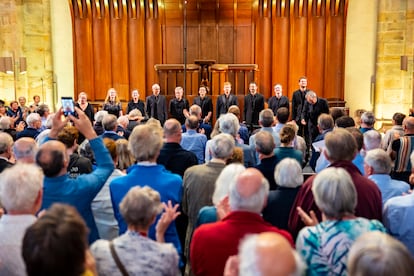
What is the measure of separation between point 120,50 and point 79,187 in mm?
9328

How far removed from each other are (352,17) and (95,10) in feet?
20.0

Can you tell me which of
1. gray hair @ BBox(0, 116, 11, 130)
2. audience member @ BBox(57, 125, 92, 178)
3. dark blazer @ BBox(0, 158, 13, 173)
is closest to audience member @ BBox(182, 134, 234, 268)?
audience member @ BBox(57, 125, 92, 178)

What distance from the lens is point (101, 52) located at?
37.7 feet

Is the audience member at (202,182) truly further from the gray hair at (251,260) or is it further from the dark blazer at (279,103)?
the dark blazer at (279,103)

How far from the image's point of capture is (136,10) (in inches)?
450

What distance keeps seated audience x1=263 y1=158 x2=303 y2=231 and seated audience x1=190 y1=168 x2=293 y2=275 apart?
0.67 meters

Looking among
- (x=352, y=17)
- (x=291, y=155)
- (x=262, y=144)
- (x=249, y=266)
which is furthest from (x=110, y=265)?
(x=352, y=17)

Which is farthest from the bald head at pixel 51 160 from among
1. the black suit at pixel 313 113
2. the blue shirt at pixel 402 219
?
the black suit at pixel 313 113

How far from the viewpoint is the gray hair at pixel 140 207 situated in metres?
2.04

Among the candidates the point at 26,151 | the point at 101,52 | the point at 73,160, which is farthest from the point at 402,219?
the point at 101,52

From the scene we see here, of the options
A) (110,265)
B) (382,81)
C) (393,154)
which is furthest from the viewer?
(382,81)

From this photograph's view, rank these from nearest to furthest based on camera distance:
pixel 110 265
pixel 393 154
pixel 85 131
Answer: pixel 110 265, pixel 85 131, pixel 393 154

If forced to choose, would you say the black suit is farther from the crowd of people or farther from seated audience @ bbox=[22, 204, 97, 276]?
seated audience @ bbox=[22, 204, 97, 276]

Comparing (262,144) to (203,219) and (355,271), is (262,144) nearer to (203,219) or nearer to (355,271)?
(203,219)
